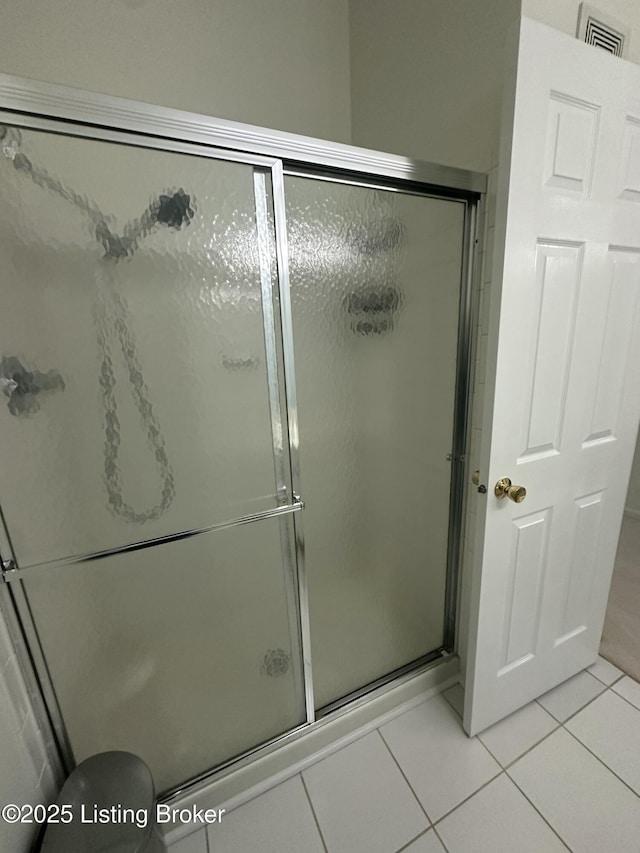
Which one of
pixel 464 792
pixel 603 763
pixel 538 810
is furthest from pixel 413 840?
pixel 603 763

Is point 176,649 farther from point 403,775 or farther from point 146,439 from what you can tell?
point 403,775

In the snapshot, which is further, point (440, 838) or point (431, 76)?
point (431, 76)

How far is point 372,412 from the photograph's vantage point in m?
1.25

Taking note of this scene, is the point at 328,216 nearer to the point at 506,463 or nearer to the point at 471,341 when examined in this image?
the point at 471,341

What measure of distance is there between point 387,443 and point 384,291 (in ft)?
1.71

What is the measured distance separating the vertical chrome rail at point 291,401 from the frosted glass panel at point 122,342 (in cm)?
6

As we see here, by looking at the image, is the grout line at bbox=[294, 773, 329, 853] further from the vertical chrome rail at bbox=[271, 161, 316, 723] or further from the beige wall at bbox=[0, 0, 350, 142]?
the beige wall at bbox=[0, 0, 350, 142]

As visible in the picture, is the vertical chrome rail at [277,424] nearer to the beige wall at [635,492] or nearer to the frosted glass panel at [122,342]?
the frosted glass panel at [122,342]

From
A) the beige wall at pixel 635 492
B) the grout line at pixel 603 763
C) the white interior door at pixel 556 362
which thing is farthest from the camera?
the beige wall at pixel 635 492

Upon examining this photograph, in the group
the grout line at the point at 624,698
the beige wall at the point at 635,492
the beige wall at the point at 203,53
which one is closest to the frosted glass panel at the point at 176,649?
the grout line at the point at 624,698

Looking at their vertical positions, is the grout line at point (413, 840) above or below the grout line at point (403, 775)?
above

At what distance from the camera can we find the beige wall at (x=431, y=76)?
1005mm

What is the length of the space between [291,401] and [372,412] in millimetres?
377

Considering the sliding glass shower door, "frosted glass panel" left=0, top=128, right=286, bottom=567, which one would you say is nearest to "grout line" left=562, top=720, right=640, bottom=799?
the sliding glass shower door
